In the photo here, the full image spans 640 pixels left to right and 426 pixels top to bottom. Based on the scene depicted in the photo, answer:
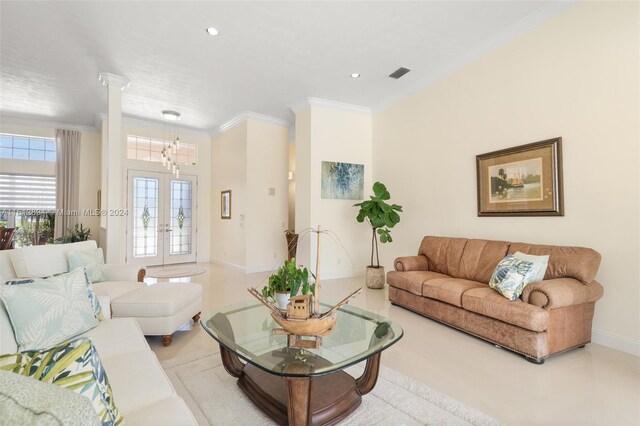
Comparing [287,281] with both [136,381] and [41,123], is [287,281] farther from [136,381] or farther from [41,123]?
[41,123]

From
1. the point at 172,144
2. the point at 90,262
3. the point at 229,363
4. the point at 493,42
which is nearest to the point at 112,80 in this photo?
the point at 172,144

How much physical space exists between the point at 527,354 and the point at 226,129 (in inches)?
272

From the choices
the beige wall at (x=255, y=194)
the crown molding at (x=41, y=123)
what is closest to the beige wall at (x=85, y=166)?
the crown molding at (x=41, y=123)

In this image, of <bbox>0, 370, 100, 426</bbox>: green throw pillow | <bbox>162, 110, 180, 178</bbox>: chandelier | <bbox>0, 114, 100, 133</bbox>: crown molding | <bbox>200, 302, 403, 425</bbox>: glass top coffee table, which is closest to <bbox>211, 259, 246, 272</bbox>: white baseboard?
<bbox>162, 110, 180, 178</bbox>: chandelier

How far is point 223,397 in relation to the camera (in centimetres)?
201

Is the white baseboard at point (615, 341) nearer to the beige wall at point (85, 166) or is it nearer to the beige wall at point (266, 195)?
the beige wall at point (266, 195)

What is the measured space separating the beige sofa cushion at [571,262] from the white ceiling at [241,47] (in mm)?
2532

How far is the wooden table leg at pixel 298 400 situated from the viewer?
1.54m

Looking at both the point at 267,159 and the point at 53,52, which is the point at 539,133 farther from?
the point at 53,52

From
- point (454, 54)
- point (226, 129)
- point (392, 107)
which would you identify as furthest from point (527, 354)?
point (226, 129)

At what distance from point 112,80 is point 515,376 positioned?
6142 mm

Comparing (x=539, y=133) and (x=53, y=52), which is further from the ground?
(x=53, y=52)

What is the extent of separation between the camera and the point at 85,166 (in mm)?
7211

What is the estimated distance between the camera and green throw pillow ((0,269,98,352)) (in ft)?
5.58
